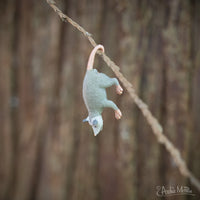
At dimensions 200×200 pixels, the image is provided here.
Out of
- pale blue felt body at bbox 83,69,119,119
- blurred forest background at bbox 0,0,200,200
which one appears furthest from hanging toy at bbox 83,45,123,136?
blurred forest background at bbox 0,0,200,200

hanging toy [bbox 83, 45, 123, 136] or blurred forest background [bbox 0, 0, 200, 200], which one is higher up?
blurred forest background [bbox 0, 0, 200, 200]

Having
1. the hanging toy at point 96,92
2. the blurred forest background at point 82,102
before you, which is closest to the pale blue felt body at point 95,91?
the hanging toy at point 96,92

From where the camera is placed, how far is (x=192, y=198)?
0.80 m

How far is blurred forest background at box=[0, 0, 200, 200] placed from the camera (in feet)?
2.51

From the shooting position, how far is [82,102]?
33.5 inches

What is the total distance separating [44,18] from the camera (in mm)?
843

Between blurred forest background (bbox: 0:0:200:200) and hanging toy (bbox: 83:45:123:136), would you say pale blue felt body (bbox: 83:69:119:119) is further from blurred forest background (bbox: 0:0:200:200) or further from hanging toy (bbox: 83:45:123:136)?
blurred forest background (bbox: 0:0:200:200)

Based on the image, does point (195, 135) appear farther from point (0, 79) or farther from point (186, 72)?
point (0, 79)

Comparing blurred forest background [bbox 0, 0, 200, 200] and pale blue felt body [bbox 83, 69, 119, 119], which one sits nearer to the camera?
pale blue felt body [bbox 83, 69, 119, 119]

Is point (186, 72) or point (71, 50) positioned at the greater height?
point (71, 50)

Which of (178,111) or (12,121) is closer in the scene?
(178,111)

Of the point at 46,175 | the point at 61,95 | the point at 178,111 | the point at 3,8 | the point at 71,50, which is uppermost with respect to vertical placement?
the point at 3,8

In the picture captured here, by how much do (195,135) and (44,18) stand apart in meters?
0.61

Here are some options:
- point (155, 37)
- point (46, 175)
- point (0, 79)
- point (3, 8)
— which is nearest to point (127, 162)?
point (46, 175)
